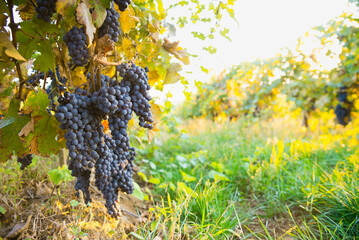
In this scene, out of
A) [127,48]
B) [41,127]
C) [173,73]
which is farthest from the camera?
[173,73]

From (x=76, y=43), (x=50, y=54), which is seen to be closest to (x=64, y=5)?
(x=76, y=43)

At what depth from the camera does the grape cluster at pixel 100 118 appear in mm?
1090

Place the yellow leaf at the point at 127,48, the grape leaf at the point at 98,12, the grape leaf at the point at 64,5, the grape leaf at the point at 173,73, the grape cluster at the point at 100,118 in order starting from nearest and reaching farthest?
1. the grape leaf at the point at 64,5
2. the grape leaf at the point at 98,12
3. the grape cluster at the point at 100,118
4. the yellow leaf at the point at 127,48
5. the grape leaf at the point at 173,73

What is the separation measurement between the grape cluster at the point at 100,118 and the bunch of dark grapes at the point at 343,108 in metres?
5.99

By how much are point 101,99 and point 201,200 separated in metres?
1.27

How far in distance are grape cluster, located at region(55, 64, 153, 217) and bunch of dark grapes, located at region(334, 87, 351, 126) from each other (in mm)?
5988

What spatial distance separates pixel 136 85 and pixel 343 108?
626cm

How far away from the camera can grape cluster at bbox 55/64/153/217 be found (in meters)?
1.09

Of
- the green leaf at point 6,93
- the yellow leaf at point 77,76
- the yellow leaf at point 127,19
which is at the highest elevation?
the yellow leaf at point 127,19

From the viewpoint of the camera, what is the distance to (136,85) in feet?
4.09

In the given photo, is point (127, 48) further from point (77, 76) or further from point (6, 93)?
point (6, 93)

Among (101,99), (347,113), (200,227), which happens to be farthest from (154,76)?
(347,113)

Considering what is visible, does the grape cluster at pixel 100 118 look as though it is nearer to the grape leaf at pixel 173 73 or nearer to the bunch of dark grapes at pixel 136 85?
the bunch of dark grapes at pixel 136 85

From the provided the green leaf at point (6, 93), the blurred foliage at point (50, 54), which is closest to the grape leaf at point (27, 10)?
the blurred foliage at point (50, 54)
